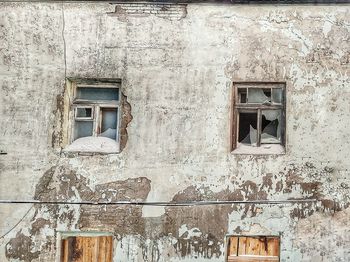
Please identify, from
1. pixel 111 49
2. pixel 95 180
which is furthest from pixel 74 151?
pixel 111 49

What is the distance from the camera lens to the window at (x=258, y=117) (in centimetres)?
808

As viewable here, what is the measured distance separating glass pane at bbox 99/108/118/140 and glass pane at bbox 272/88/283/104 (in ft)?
7.93

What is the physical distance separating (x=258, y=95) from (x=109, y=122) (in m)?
2.33

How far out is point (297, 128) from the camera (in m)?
7.91

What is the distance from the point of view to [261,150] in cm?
804

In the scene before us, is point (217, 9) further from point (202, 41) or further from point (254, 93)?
point (254, 93)

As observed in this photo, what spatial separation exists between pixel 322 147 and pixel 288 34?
69.0 inches

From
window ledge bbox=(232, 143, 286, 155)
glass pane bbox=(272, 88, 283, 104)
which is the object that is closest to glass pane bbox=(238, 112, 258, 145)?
window ledge bbox=(232, 143, 286, 155)

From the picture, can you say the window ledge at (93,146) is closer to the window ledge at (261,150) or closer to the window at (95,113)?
the window at (95,113)

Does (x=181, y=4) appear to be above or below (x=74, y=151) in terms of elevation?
above

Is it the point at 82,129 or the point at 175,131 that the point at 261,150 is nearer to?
the point at 175,131

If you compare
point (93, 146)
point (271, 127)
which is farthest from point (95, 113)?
point (271, 127)

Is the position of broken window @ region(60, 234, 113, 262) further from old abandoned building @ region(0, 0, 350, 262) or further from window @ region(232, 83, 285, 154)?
window @ region(232, 83, 285, 154)

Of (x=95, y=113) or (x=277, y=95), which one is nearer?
(x=277, y=95)
